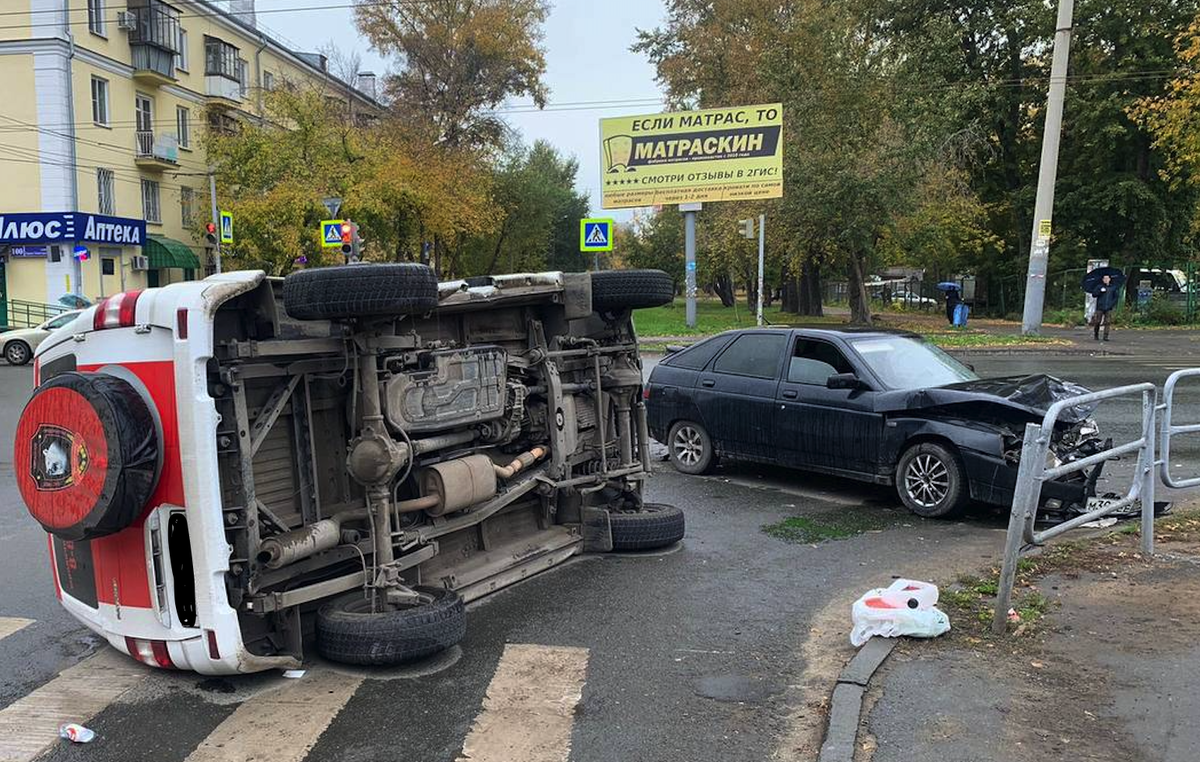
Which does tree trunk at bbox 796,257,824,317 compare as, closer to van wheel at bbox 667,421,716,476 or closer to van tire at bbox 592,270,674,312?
van wheel at bbox 667,421,716,476

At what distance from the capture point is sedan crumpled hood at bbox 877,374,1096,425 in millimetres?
7059

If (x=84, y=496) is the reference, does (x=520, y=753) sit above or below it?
below

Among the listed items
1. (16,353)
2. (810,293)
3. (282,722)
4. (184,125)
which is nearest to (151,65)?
(184,125)

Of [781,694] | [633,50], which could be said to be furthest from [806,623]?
[633,50]

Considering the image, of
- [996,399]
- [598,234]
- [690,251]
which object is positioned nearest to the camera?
[996,399]

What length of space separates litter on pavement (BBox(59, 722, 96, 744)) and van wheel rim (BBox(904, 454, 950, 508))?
234 inches

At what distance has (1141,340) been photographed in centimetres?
2545

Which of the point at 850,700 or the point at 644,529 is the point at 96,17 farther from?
the point at 850,700

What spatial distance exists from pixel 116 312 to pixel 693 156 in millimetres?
27800

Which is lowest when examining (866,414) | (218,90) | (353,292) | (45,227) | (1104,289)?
(866,414)

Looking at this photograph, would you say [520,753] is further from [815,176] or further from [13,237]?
[13,237]

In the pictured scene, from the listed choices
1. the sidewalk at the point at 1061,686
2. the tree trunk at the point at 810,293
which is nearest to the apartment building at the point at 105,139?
the tree trunk at the point at 810,293

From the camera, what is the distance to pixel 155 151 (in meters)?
39.0

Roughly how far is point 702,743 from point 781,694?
2.08ft
